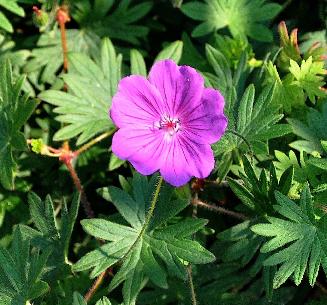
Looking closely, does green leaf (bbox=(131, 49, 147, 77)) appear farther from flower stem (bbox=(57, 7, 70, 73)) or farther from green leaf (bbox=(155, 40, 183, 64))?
flower stem (bbox=(57, 7, 70, 73))

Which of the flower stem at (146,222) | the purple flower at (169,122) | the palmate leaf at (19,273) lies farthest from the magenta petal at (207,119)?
the palmate leaf at (19,273)

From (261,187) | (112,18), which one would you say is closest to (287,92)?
(261,187)

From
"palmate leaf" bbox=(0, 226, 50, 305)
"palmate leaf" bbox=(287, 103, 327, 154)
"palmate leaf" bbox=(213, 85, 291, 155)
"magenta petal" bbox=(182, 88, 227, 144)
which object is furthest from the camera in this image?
"palmate leaf" bbox=(287, 103, 327, 154)

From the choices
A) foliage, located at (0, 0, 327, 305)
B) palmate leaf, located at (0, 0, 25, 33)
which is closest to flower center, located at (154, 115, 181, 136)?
foliage, located at (0, 0, 327, 305)

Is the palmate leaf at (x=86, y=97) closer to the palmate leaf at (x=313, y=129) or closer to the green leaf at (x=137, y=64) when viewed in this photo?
the green leaf at (x=137, y=64)

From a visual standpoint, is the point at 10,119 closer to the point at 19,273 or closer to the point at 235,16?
the point at 19,273

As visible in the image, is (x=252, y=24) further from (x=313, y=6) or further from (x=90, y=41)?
(x=90, y=41)
